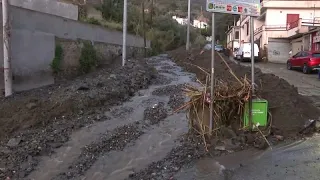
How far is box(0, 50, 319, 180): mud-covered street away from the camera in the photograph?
6902 mm

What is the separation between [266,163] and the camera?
707 cm

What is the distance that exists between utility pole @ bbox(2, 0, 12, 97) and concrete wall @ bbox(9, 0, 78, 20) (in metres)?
8.31

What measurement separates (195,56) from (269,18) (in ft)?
53.3

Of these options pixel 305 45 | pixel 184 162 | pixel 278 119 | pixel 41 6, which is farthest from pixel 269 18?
pixel 184 162

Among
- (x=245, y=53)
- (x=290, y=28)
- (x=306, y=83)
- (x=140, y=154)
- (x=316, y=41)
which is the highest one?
(x=290, y=28)

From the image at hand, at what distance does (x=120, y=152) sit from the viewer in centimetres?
802

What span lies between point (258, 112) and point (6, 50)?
26.5 feet

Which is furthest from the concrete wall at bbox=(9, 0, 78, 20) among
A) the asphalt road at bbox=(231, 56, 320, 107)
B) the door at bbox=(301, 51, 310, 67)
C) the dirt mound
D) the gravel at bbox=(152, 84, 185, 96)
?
the door at bbox=(301, 51, 310, 67)

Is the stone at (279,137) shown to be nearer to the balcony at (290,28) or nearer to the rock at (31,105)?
the rock at (31,105)

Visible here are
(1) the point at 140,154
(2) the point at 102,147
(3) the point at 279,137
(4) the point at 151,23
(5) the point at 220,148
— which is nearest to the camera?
(5) the point at 220,148

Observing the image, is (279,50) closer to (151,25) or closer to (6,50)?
(151,25)

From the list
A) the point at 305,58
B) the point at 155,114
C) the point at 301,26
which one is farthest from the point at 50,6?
the point at 301,26

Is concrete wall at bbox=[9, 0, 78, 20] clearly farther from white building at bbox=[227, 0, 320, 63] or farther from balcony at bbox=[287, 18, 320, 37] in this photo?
white building at bbox=[227, 0, 320, 63]

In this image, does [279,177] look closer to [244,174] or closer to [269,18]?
[244,174]
